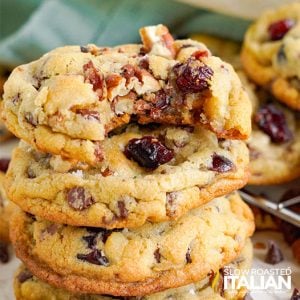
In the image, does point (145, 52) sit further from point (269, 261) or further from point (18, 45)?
point (18, 45)

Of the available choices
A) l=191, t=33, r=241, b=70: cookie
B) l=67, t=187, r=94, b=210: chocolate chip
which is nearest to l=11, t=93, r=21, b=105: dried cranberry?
l=67, t=187, r=94, b=210: chocolate chip

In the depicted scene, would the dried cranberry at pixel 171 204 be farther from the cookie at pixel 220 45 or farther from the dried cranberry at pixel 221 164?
the cookie at pixel 220 45

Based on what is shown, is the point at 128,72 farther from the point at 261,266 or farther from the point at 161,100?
the point at 261,266

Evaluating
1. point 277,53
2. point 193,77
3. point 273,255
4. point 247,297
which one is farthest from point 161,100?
point 277,53

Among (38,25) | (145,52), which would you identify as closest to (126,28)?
(38,25)

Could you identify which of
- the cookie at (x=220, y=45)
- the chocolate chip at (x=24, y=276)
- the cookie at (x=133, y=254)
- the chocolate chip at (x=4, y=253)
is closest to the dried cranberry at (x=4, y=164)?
the chocolate chip at (x=4, y=253)

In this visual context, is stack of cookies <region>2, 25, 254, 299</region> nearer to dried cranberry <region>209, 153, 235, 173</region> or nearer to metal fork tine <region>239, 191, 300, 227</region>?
dried cranberry <region>209, 153, 235, 173</region>
